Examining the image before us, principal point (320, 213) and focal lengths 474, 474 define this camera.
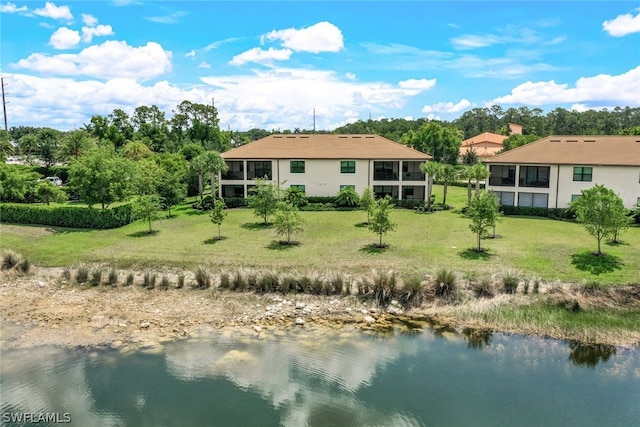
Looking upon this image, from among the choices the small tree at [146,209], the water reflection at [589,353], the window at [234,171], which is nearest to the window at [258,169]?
the window at [234,171]

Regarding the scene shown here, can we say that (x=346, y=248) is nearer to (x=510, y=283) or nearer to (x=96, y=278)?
(x=510, y=283)

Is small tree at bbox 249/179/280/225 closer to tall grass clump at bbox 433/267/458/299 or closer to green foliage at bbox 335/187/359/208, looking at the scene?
green foliage at bbox 335/187/359/208

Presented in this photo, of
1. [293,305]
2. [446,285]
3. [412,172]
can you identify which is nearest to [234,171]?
[412,172]

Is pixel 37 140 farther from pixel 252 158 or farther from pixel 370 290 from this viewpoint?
pixel 370 290

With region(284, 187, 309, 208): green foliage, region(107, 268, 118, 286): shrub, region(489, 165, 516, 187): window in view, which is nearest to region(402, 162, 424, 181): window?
region(489, 165, 516, 187): window

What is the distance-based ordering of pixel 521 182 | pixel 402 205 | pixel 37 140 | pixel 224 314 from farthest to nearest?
pixel 37 140
pixel 402 205
pixel 521 182
pixel 224 314

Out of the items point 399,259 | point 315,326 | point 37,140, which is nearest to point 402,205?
point 399,259

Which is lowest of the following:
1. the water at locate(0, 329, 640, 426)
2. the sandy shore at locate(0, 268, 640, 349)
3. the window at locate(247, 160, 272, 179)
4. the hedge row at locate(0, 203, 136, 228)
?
the water at locate(0, 329, 640, 426)
